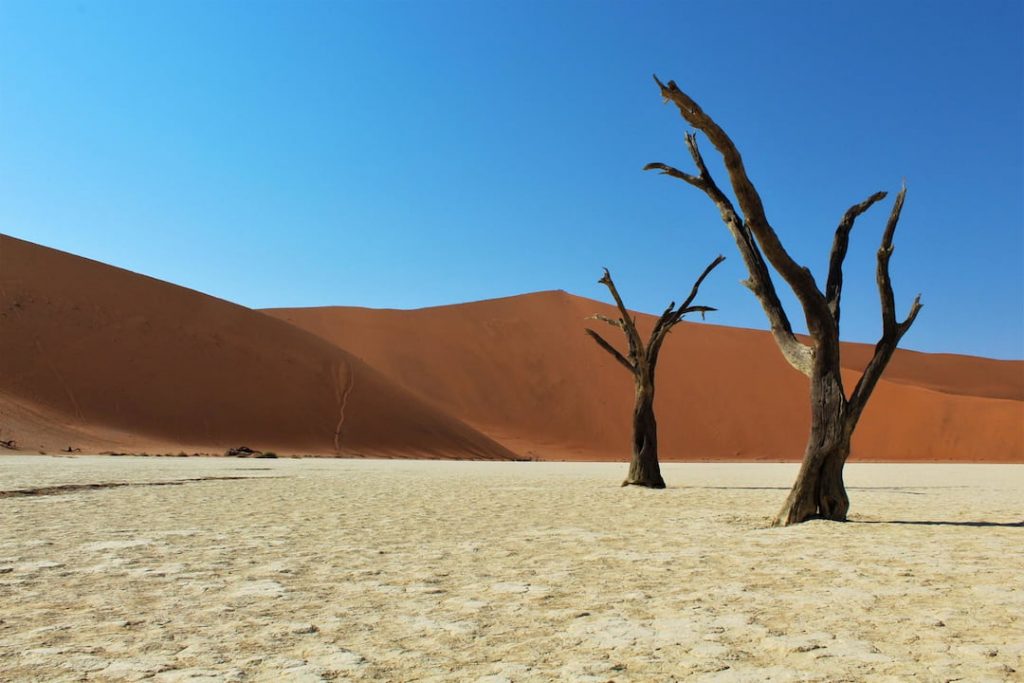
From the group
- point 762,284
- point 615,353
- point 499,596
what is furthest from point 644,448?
point 499,596

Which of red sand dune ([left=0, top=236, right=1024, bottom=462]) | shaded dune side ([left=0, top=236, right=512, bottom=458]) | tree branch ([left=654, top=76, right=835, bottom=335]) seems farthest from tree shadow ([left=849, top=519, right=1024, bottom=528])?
shaded dune side ([left=0, top=236, right=512, bottom=458])

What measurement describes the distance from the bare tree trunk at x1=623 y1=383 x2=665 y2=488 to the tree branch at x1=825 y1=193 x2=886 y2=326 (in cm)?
605

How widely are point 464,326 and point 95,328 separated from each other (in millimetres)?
31082

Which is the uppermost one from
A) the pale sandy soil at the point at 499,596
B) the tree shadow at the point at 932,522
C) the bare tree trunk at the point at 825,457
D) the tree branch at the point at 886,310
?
the tree branch at the point at 886,310

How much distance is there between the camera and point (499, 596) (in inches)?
193

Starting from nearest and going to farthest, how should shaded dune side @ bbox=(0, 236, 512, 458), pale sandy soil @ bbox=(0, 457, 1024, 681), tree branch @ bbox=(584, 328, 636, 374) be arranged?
1. pale sandy soil @ bbox=(0, 457, 1024, 681)
2. tree branch @ bbox=(584, 328, 636, 374)
3. shaded dune side @ bbox=(0, 236, 512, 458)

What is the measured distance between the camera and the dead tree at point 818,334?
29.3ft

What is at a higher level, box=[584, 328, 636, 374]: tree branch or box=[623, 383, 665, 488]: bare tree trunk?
box=[584, 328, 636, 374]: tree branch

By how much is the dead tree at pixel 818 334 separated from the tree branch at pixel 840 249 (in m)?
0.01

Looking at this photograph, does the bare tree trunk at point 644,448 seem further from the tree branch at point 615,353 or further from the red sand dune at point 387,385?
the red sand dune at point 387,385

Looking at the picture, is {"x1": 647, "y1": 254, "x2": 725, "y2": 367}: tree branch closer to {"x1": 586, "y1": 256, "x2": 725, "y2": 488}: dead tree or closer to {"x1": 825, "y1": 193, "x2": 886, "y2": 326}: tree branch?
{"x1": 586, "y1": 256, "x2": 725, "y2": 488}: dead tree

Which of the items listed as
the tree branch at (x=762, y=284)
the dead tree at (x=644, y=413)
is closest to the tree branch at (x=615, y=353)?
the dead tree at (x=644, y=413)

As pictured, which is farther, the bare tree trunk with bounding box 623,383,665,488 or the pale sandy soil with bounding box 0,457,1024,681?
the bare tree trunk with bounding box 623,383,665,488

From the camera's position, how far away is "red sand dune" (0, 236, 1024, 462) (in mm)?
34344
